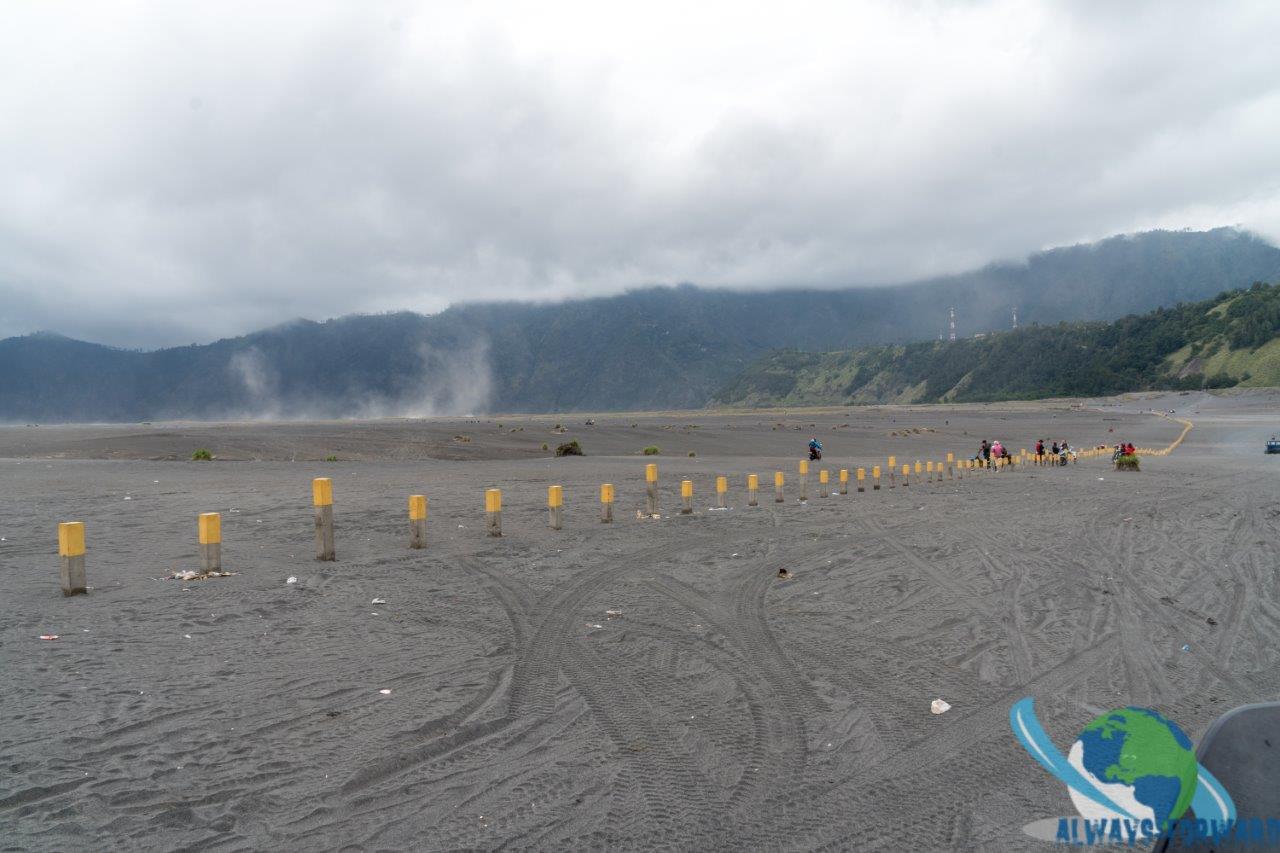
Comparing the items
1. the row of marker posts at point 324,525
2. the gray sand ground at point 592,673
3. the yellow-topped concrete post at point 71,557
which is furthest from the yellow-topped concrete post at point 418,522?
the yellow-topped concrete post at point 71,557

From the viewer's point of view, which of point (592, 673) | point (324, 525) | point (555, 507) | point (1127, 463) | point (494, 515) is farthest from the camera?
point (1127, 463)

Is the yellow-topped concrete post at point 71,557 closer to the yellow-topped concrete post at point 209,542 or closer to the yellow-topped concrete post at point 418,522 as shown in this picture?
the yellow-topped concrete post at point 209,542

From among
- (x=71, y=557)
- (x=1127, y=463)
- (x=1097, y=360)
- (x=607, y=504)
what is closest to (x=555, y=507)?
(x=607, y=504)

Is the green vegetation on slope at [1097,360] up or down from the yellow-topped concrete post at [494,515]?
up

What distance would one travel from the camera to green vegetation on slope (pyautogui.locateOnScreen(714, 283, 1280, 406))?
13188cm

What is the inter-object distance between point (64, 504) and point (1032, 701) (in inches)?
801

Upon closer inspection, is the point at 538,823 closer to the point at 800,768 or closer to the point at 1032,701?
the point at 800,768

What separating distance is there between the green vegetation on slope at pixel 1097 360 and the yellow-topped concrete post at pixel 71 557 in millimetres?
141442

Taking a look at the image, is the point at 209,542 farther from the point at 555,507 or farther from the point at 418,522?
the point at 555,507

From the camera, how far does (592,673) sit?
7.45 metres

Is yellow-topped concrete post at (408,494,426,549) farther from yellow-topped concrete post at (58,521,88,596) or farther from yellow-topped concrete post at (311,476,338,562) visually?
yellow-topped concrete post at (58,521,88,596)

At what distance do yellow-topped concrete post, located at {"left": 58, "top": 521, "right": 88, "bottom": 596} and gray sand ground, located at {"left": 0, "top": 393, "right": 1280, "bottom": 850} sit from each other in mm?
330

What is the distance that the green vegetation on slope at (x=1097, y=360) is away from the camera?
5192 inches

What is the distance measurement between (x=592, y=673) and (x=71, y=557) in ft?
21.6
